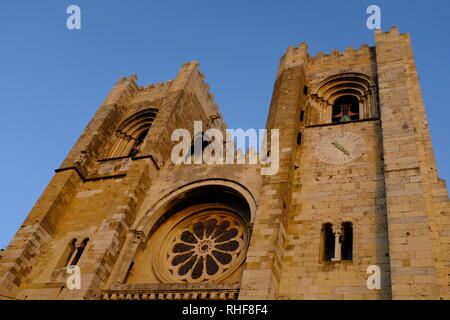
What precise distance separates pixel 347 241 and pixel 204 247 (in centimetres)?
382

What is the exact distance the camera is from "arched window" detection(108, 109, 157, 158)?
17.1 meters

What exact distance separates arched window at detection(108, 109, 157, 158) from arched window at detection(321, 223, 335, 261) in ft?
28.3

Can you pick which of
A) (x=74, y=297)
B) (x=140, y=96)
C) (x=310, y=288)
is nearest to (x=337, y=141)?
(x=310, y=288)

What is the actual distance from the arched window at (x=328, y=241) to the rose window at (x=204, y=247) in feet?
6.92

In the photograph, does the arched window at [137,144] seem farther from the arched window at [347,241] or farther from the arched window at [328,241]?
the arched window at [347,241]

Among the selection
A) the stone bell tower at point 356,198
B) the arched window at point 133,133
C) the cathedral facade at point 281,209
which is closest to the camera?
the stone bell tower at point 356,198

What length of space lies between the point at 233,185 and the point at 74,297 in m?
4.86

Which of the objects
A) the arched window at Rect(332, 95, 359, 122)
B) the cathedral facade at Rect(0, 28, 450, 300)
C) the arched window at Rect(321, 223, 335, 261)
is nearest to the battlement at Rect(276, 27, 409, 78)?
the cathedral facade at Rect(0, 28, 450, 300)

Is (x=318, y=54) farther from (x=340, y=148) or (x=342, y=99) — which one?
(x=340, y=148)

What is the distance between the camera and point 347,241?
1052 centimetres

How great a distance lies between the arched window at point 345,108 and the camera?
1512 cm

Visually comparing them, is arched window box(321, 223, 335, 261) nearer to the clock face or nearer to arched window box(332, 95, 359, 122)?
the clock face

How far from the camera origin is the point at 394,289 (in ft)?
26.9

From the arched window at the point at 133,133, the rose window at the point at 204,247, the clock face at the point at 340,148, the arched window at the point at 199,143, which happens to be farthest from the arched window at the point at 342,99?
the arched window at the point at 133,133
